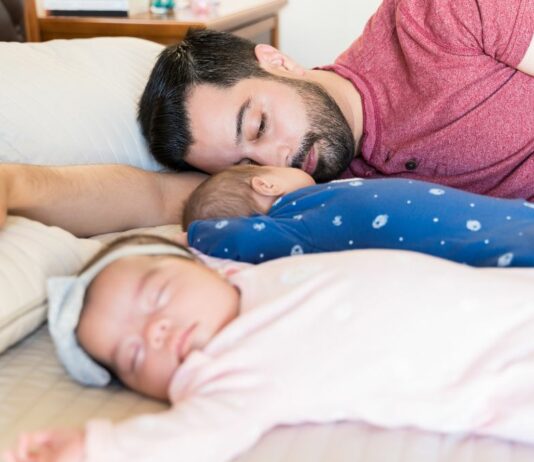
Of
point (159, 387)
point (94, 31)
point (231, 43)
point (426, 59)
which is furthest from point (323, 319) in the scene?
point (94, 31)

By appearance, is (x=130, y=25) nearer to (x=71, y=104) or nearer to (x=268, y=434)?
(x=71, y=104)

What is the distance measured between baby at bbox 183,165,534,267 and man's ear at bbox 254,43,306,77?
1.80ft

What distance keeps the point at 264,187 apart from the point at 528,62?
2.19 feet

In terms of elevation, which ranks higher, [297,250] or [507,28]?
[507,28]

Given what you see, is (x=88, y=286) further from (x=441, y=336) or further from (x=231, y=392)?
(x=441, y=336)

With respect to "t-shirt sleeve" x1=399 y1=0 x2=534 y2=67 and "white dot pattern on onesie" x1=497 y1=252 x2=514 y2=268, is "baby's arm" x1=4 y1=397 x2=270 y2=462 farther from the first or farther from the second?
"t-shirt sleeve" x1=399 y1=0 x2=534 y2=67

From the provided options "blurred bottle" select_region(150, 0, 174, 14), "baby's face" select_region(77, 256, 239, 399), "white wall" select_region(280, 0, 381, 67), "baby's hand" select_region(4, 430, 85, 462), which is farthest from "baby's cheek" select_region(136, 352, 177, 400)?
"white wall" select_region(280, 0, 381, 67)

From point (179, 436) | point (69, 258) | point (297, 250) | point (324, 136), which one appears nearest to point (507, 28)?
point (324, 136)

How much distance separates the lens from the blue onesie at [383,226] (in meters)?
1.02

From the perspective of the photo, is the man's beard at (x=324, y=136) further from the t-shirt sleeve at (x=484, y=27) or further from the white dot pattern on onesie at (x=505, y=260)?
the white dot pattern on onesie at (x=505, y=260)

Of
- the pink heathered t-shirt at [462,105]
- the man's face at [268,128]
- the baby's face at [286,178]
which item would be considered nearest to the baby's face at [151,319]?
the baby's face at [286,178]

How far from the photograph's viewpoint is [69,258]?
1114 millimetres

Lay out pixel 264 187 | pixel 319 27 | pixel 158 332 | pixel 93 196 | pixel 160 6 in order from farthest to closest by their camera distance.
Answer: pixel 319 27, pixel 160 6, pixel 93 196, pixel 264 187, pixel 158 332

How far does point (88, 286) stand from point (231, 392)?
253 mm
